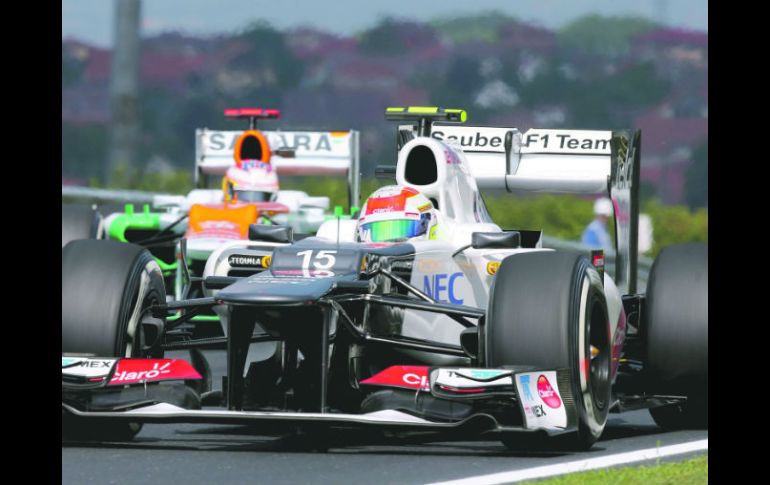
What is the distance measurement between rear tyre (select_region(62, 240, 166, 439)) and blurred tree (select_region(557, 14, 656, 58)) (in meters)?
12.9

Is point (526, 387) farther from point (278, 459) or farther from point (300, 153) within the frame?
point (300, 153)

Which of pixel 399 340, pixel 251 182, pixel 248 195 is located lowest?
pixel 399 340

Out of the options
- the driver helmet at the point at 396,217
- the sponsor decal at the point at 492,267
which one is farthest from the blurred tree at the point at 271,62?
the sponsor decal at the point at 492,267

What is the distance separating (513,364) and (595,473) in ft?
3.23

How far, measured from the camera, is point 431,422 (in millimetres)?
7910

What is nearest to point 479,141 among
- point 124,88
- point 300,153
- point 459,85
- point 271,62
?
point 300,153

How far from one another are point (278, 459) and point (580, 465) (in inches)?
53.4

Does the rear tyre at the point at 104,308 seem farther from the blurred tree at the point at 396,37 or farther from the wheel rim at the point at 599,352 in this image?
the blurred tree at the point at 396,37

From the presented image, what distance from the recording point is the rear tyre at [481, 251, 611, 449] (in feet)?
26.8

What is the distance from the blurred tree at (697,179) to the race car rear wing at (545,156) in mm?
10368

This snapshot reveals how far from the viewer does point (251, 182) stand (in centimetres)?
1825

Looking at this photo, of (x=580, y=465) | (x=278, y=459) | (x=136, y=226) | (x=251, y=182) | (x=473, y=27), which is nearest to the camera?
(x=580, y=465)
